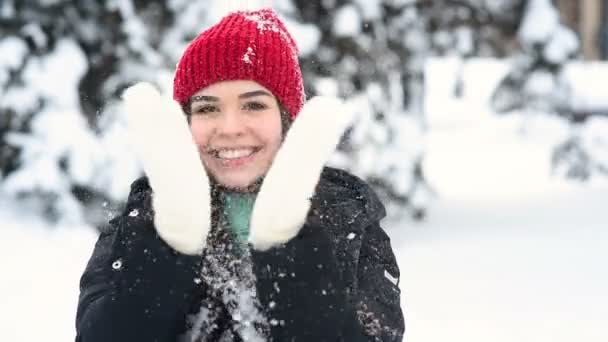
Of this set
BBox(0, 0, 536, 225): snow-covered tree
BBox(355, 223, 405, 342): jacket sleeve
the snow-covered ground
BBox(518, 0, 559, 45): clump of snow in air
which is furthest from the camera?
BBox(518, 0, 559, 45): clump of snow in air

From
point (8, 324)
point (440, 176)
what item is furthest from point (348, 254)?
point (440, 176)

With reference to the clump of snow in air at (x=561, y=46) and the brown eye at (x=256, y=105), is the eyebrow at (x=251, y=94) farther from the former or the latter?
the clump of snow in air at (x=561, y=46)

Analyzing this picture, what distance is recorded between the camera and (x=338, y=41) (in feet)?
22.6

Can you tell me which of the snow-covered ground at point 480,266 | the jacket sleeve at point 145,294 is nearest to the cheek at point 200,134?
the jacket sleeve at point 145,294

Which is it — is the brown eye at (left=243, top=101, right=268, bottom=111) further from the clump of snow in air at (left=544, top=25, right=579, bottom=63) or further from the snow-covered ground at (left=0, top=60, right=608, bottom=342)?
the clump of snow in air at (left=544, top=25, right=579, bottom=63)

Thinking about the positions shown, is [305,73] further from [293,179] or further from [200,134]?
[293,179]

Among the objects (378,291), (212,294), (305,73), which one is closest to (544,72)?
(305,73)

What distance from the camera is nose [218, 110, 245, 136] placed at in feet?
6.08

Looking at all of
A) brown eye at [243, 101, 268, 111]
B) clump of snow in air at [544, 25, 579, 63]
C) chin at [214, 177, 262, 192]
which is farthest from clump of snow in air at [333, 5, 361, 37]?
chin at [214, 177, 262, 192]

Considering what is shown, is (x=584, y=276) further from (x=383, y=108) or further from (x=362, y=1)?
(x=362, y=1)

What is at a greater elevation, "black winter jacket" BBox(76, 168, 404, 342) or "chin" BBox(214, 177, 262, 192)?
"chin" BBox(214, 177, 262, 192)

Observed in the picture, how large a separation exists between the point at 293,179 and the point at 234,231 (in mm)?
241

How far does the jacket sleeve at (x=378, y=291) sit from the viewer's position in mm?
1844

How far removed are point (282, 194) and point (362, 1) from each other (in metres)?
5.38
